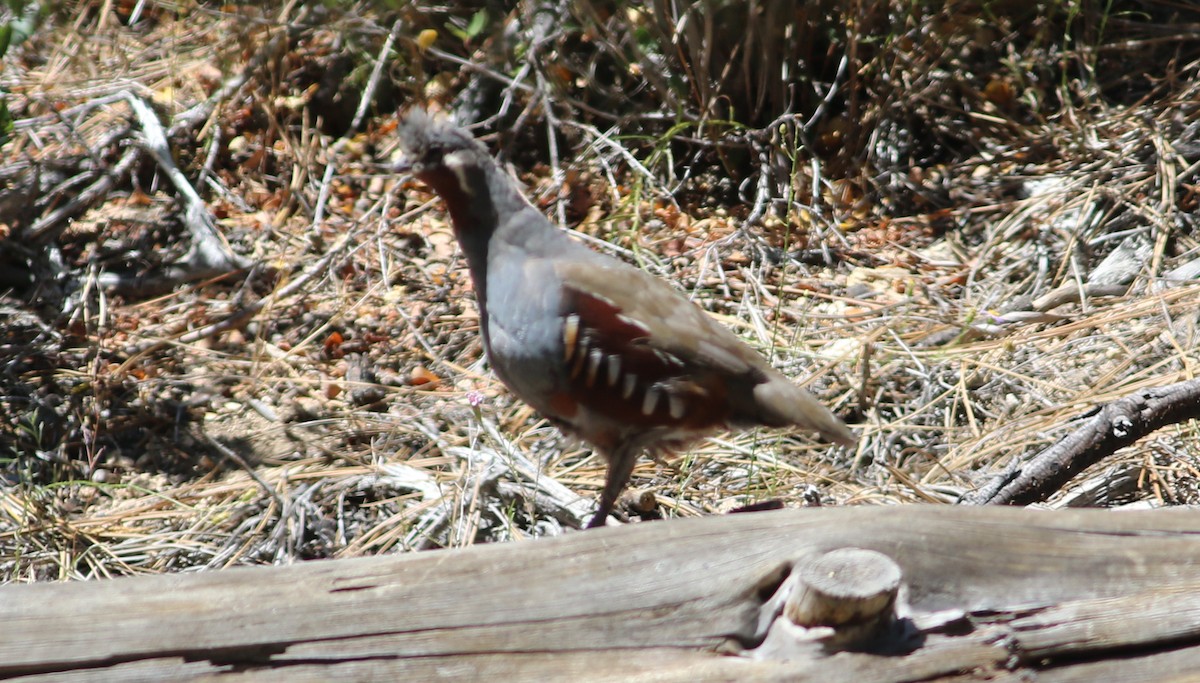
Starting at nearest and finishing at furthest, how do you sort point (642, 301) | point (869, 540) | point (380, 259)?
point (869, 540)
point (642, 301)
point (380, 259)

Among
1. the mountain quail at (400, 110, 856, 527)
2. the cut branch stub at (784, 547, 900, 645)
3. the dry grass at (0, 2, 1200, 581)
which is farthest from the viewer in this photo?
the dry grass at (0, 2, 1200, 581)

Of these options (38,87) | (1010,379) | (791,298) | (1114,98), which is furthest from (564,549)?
(38,87)

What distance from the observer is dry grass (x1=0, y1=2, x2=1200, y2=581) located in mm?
3617

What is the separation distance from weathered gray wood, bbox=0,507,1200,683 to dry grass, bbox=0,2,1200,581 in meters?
1.11

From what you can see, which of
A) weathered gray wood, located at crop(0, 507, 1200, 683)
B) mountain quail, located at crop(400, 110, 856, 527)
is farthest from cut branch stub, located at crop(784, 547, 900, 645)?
mountain quail, located at crop(400, 110, 856, 527)

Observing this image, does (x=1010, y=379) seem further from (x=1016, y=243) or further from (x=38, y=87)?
(x=38, y=87)

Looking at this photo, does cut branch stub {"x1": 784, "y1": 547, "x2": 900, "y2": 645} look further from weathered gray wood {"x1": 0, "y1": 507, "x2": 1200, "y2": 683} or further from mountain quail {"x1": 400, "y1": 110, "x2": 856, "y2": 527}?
mountain quail {"x1": 400, "y1": 110, "x2": 856, "y2": 527}

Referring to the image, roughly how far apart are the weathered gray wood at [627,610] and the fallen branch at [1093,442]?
838mm

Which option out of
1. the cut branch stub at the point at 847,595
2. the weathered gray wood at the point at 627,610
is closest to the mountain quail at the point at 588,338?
the weathered gray wood at the point at 627,610

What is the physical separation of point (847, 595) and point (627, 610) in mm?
401

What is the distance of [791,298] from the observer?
4.68 meters

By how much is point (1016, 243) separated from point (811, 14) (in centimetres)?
140

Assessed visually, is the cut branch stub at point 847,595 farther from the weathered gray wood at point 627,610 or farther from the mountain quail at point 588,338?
the mountain quail at point 588,338

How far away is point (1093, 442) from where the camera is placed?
2.92 meters
